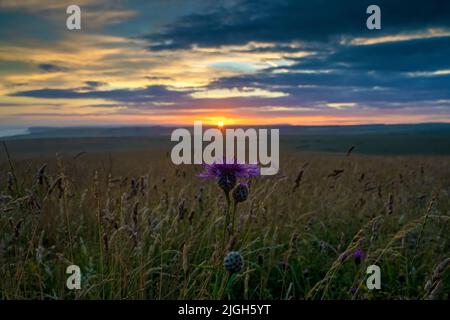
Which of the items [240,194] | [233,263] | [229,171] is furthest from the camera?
[229,171]

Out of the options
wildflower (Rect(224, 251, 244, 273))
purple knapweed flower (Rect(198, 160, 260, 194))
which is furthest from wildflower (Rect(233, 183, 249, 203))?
wildflower (Rect(224, 251, 244, 273))

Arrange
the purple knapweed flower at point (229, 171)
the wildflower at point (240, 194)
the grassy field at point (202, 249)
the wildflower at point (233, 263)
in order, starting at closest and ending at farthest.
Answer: the wildflower at point (233, 263), the wildflower at point (240, 194), the purple knapweed flower at point (229, 171), the grassy field at point (202, 249)

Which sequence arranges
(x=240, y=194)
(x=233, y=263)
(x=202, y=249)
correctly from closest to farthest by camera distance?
(x=233, y=263), (x=240, y=194), (x=202, y=249)

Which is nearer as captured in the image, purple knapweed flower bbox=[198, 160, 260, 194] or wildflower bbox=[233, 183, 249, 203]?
wildflower bbox=[233, 183, 249, 203]

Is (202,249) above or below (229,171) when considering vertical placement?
below

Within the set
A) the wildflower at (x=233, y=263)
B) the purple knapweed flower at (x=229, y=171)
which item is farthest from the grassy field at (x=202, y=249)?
the purple knapweed flower at (x=229, y=171)

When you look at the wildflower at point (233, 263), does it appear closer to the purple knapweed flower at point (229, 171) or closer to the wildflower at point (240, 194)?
the wildflower at point (240, 194)

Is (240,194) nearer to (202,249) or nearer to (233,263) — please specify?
(233,263)

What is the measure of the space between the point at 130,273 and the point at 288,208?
83.3 inches

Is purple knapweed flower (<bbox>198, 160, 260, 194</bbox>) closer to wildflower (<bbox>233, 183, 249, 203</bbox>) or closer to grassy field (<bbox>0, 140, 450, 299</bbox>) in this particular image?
wildflower (<bbox>233, 183, 249, 203</bbox>)

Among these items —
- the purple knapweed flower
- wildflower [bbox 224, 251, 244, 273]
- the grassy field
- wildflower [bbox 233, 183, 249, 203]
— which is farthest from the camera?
the grassy field

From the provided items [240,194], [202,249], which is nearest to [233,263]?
[240,194]
